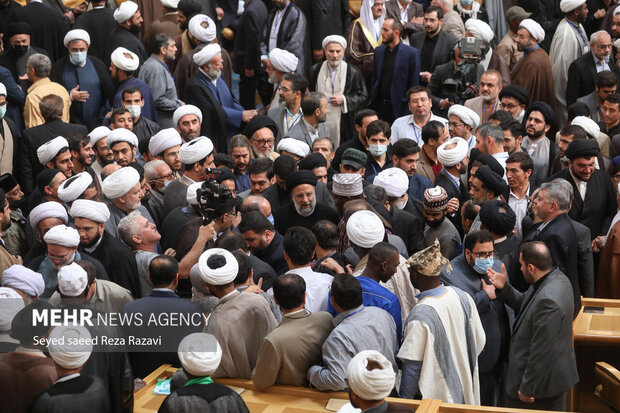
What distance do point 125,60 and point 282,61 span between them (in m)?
1.51

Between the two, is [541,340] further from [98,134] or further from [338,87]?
[338,87]

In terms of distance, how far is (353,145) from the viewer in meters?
8.09

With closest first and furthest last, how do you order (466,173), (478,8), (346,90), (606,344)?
(606,344) < (466,173) < (346,90) < (478,8)

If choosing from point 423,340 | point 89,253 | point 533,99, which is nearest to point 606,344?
point 423,340

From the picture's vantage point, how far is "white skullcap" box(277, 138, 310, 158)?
25.5ft

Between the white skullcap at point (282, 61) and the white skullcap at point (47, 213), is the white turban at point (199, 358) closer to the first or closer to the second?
the white skullcap at point (47, 213)

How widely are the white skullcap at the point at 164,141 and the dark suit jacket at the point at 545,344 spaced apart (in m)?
3.36

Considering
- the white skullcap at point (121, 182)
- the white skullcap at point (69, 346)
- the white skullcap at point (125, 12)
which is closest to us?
the white skullcap at point (69, 346)

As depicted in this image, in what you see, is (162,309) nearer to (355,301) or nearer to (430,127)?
(355,301)

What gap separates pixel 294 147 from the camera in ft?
25.5

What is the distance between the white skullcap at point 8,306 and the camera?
15.2 ft

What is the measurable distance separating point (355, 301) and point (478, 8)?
700 cm

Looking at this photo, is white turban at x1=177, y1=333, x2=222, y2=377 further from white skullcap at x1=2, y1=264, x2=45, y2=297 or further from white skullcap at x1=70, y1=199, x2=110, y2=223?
white skullcap at x1=70, y1=199, x2=110, y2=223

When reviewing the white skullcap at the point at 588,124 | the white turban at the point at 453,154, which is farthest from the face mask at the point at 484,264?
the white skullcap at the point at 588,124
